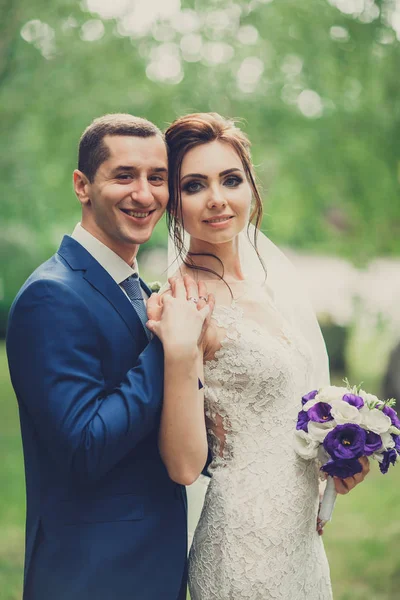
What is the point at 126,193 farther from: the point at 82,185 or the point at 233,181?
the point at 233,181

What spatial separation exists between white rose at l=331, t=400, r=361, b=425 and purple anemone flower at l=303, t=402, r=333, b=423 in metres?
0.03

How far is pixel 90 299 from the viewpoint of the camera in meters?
2.64

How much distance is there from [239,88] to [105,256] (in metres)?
6.10

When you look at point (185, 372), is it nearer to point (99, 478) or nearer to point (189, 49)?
Answer: point (99, 478)

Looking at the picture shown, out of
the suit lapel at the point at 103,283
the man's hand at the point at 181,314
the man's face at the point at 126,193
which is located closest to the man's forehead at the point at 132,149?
the man's face at the point at 126,193

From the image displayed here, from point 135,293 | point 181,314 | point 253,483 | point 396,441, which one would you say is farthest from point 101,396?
point 396,441

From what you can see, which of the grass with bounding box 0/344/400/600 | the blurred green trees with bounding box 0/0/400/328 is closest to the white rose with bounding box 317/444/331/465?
the grass with bounding box 0/344/400/600

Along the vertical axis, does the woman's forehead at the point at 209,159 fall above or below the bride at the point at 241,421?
above

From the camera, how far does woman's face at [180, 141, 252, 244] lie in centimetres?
305

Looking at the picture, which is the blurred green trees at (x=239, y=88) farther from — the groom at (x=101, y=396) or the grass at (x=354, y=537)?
the groom at (x=101, y=396)

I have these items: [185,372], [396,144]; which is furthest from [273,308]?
[396,144]

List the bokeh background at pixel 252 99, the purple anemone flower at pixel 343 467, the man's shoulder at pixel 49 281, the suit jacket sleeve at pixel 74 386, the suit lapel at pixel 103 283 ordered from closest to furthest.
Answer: the suit jacket sleeve at pixel 74 386 → the man's shoulder at pixel 49 281 → the suit lapel at pixel 103 283 → the purple anemone flower at pixel 343 467 → the bokeh background at pixel 252 99

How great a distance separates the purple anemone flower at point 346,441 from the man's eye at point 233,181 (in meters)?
1.11

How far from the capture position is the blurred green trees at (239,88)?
780 centimetres
